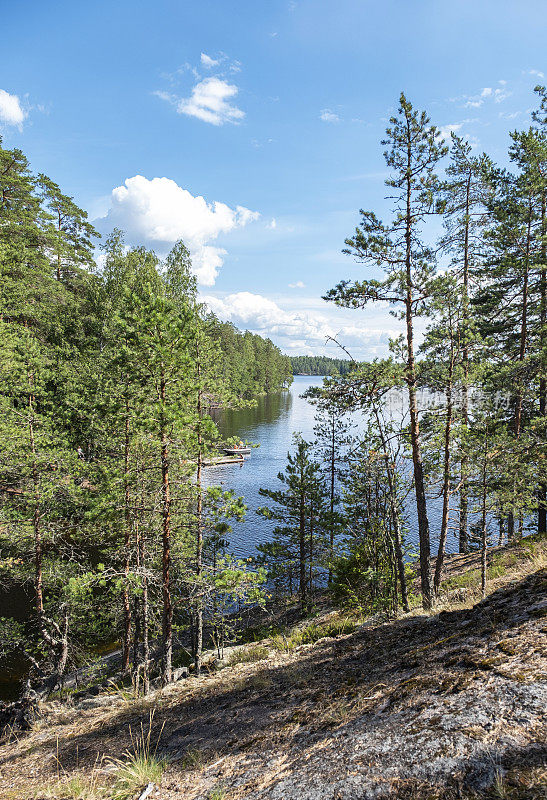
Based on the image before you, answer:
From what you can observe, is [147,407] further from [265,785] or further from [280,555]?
[280,555]

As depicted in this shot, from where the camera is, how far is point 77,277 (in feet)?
113

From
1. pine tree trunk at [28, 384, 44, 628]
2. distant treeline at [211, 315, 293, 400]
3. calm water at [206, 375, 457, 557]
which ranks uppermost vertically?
distant treeline at [211, 315, 293, 400]

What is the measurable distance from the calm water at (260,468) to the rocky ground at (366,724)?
801 cm

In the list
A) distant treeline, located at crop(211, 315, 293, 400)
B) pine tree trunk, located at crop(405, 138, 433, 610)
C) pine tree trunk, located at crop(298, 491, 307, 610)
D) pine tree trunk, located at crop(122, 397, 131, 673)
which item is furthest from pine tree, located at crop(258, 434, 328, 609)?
distant treeline, located at crop(211, 315, 293, 400)

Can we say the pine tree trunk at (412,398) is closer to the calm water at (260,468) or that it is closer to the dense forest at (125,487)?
the calm water at (260,468)

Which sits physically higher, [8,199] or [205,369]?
[8,199]

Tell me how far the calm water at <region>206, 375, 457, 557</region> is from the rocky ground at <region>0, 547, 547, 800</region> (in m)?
8.01

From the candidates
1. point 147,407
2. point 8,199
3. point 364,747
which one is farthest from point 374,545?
point 8,199

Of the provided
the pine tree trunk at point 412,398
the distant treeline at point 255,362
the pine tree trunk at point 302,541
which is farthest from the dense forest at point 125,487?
the distant treeline at point 255,362

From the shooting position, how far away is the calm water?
24719mm

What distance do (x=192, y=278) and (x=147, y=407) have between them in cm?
1963

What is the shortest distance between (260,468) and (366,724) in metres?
38.6

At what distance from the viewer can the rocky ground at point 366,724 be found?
245cm

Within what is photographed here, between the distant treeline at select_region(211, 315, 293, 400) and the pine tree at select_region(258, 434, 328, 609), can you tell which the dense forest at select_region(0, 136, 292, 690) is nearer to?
the pine tree at select_region(258, 434, 328, 609)
